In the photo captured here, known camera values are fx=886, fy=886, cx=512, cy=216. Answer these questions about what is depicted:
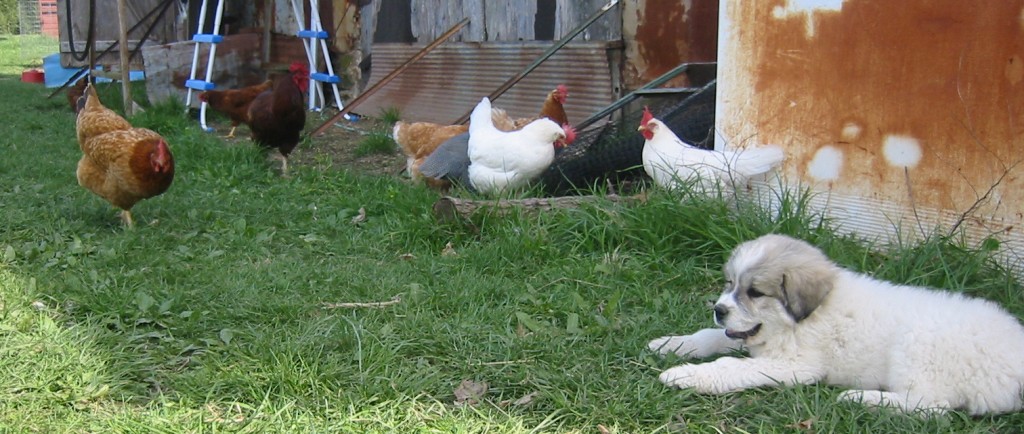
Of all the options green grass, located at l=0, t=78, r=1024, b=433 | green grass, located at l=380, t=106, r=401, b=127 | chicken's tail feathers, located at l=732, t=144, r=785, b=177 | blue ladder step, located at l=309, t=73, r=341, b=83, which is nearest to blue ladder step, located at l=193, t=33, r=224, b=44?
blue ladder step, located at l=309, t=73, r=341, b=83

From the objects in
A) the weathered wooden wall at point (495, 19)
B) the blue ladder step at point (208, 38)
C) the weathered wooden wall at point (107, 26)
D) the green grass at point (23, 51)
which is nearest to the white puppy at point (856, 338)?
the weathered wooden wall at point (495, 19)

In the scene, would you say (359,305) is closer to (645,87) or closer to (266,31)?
(645,87)

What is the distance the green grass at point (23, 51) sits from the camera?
19.0m

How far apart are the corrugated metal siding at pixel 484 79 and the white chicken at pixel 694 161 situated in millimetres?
2137

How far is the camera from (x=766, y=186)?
4.95m

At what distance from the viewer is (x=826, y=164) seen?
186 inches

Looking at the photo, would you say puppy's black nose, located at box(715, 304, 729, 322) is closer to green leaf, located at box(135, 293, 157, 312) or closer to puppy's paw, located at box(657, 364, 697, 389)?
puppy's paw, located at box(657, 364, 697, 389)

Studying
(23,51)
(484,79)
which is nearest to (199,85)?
(484,79)

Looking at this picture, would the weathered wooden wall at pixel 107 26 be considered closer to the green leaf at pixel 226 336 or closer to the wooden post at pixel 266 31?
the wooden post at pixel 266 31

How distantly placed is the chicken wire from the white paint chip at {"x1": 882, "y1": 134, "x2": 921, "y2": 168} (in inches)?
51.3

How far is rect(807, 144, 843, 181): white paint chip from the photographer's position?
15.3 ft

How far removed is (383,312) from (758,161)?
2.24m

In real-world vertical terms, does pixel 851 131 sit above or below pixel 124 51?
below

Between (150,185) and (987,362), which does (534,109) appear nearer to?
(150,185)
